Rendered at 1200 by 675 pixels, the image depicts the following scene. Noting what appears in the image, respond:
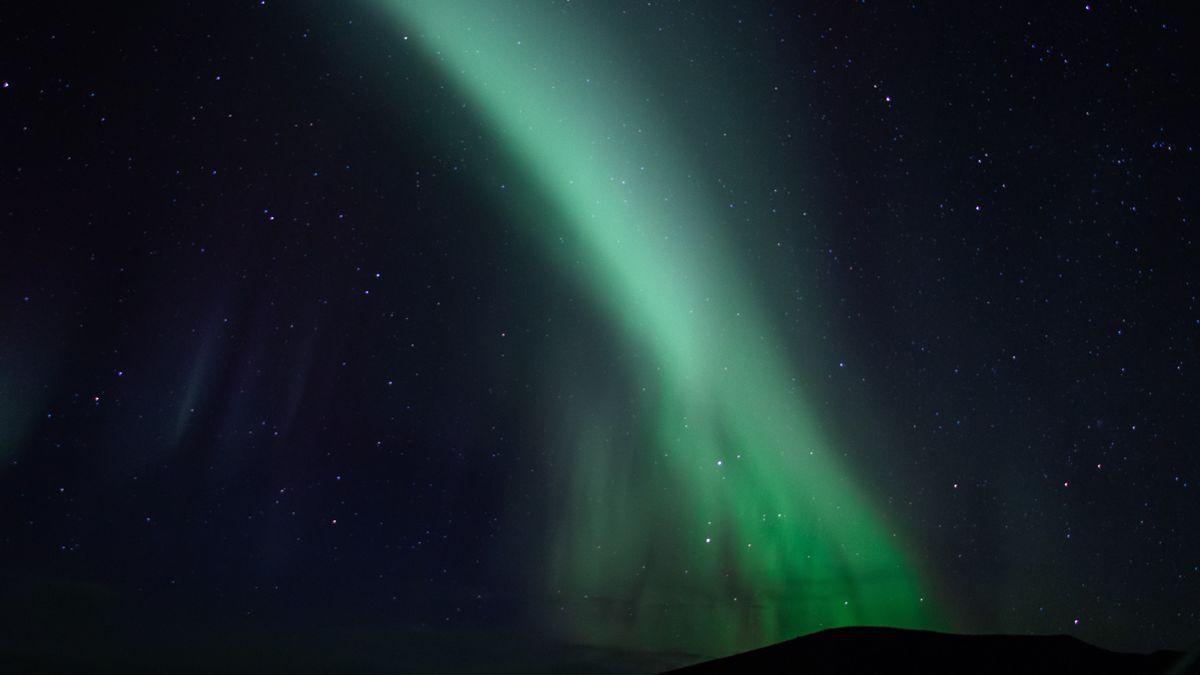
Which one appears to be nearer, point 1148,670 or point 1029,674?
point 1148,670

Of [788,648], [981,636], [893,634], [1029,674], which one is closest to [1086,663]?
[1029,674]

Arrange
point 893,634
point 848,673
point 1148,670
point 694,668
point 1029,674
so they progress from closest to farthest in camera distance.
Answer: point 1148,670
point 1029,674
point 848,673
point 893,634
point 694,668

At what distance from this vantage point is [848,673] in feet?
26.2

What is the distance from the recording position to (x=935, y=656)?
26.0 ft

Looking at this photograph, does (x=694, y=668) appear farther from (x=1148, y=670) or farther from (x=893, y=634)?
(x=1148, y=670)

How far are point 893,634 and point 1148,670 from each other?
264cm

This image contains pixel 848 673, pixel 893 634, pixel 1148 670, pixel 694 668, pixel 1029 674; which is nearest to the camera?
pixel 1148 670

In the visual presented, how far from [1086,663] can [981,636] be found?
1.24 m

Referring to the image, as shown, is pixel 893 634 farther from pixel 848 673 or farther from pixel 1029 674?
pixel 1029 674

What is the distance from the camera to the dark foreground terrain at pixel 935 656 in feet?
23.4

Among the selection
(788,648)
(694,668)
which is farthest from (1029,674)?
(694,668)

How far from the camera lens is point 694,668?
9.79 meters

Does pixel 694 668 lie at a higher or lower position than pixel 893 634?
lower

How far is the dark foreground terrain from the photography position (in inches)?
281
